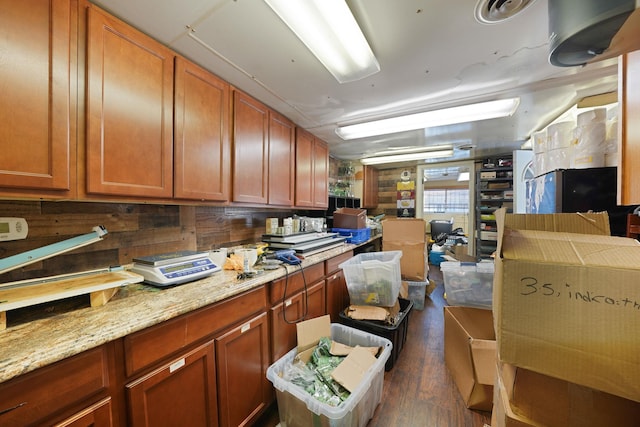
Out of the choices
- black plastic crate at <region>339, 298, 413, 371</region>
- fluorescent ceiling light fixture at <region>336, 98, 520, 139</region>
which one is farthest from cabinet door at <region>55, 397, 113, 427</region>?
fluorescent ceiling light fixture at <region>336, 98, 520, 139</region>

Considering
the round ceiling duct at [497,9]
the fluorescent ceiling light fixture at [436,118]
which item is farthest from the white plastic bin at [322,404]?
the fluorescent ceiling light fixture at [436,118]

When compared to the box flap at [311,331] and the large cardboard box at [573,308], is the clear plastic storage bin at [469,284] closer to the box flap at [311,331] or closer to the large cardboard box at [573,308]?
the box flap at [311,331]

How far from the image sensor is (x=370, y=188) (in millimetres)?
4574

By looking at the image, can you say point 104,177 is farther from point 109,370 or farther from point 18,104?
point 109,370

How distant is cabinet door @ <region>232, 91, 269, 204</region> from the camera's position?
1748 millimetres

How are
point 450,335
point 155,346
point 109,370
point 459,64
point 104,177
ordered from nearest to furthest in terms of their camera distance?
point 109,370
point 155,346
point 104,177
point 459,64
point 450,335

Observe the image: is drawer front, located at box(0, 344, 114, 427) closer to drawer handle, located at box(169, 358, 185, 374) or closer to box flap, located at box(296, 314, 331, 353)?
drawer handle, located at box(169, 358, 185, 374)

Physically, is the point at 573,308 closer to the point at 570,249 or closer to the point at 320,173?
the point at 570,249

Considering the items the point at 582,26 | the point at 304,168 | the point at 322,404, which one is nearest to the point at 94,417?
the point at 322,404

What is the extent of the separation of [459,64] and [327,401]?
221cm

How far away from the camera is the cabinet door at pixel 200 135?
1381 mm

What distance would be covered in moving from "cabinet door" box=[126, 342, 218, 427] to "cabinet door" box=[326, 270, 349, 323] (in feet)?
4.05

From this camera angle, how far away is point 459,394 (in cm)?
156

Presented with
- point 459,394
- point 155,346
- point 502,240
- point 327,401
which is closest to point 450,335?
point 459,394
